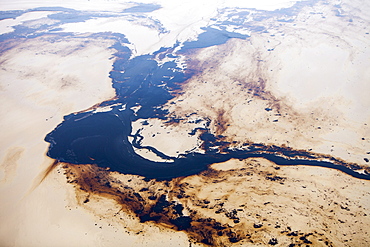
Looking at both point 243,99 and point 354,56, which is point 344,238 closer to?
point 243,99

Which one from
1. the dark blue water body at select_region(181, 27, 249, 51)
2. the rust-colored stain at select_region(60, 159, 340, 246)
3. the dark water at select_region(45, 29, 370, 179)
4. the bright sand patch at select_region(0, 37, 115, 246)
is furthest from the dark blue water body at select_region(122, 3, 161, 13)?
the rust-colored stain at select_region(60, 159, 340, 246)

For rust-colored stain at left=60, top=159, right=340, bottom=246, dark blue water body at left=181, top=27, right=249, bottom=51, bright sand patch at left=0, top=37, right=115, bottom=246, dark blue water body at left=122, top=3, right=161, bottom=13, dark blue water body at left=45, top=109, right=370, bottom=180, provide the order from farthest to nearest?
dark blue water body at left=122, top=3, right=161, bottom=13 < dark blue water body at left=181, top=27, right=249, bottom=51 < dark blue water body at left=45, top=109, right=370, bottom=180 < bright sand patch at left=0, top=37, right=115, bottom=246 < rust-colored stain at left=60, top=159, right=340, bottom=246

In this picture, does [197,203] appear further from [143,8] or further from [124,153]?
[143,8]

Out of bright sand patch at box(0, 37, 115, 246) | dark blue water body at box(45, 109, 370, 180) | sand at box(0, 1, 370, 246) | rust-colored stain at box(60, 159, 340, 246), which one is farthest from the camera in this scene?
dark blue water body at box(45, 109, 370, 180)

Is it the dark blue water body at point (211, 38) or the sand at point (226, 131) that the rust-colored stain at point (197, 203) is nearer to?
the sand at point (226, 131)

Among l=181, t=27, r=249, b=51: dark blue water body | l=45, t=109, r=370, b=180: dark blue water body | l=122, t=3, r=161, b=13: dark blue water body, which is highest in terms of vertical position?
l=122, t=3, r=161, b=13: dark blue water body

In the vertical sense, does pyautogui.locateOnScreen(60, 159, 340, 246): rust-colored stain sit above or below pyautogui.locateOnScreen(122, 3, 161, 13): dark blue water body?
below

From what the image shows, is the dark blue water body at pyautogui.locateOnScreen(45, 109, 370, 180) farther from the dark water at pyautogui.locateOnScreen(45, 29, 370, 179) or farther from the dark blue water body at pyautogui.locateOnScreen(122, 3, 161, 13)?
the dark blue water body at pyautogui.locateOnScreen(122, 3, 161, 13)

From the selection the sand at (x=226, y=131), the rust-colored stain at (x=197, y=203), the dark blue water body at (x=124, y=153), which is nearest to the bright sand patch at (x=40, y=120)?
the sand at (x=226, y=131)

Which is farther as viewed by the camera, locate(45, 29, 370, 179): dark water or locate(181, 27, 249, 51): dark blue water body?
locate(181, 27, 249, 51): dark blue water body
